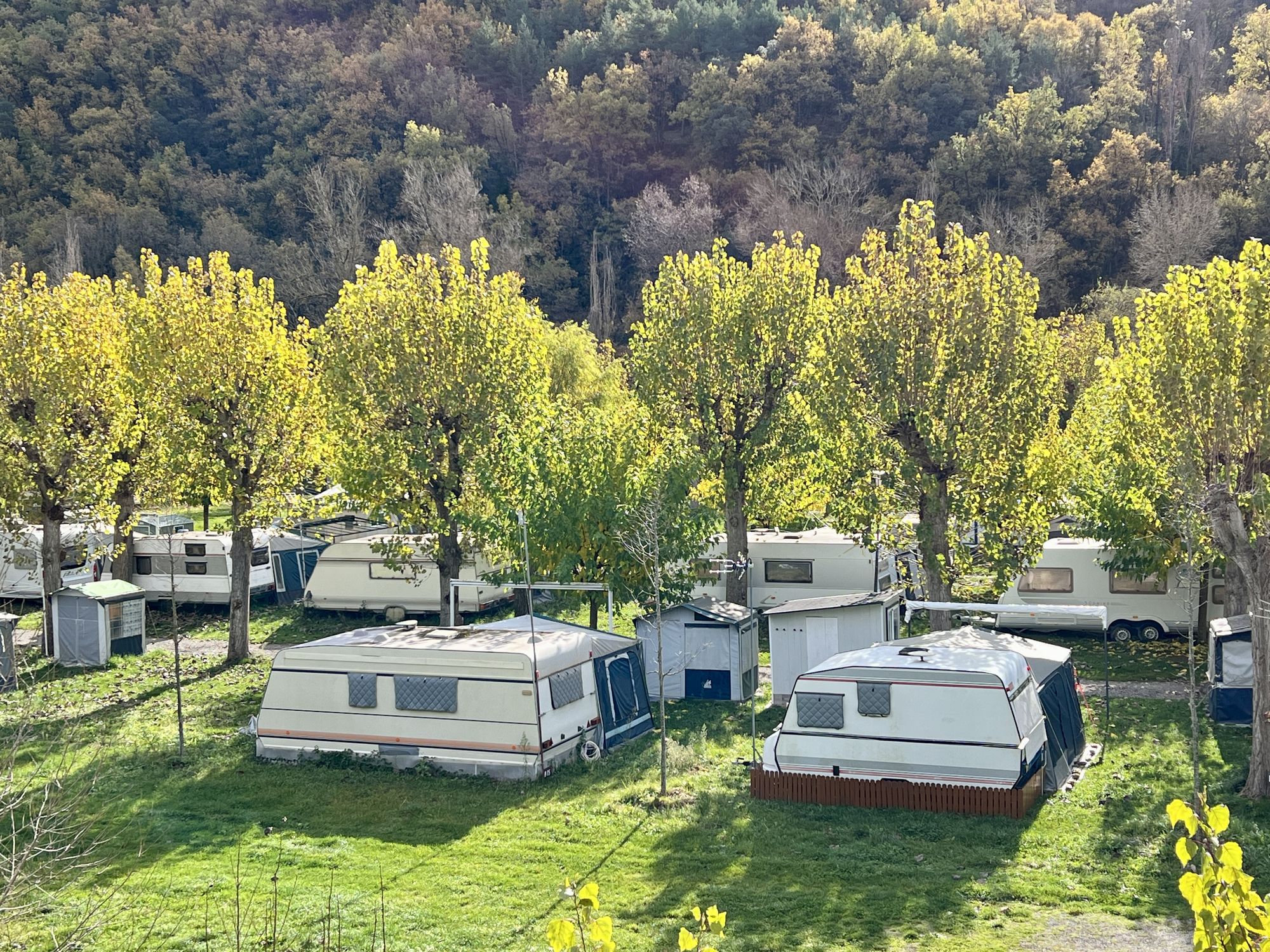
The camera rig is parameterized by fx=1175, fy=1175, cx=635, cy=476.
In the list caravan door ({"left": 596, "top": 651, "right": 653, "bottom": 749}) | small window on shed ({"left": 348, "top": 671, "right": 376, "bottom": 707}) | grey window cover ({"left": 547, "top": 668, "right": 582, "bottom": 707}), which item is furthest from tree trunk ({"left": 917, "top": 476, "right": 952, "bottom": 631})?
small window on shed ({"left": 348, "top": 671, "right": 376, "bottom": 707})

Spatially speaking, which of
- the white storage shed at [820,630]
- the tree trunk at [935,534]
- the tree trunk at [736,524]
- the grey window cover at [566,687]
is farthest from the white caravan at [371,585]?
the grey window cover at [566,687]

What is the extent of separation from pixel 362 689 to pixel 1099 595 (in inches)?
650

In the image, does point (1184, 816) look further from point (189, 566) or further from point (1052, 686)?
point (189, 566)

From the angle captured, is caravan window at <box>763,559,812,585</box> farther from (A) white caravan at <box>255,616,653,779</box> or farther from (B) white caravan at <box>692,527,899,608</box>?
(A) white caravan at <box>255,616,653,779</box>

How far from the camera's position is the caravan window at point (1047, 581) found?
26156 millimetres

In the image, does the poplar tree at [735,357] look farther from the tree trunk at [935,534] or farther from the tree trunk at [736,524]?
the tree trunk at [935,534]

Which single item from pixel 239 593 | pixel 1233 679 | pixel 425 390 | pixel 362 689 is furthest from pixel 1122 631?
pixel 239 593

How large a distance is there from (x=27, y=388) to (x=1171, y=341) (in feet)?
72.6

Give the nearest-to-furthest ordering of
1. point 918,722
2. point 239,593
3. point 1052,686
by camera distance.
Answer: point 918,722
point 1052,686
point 239,593

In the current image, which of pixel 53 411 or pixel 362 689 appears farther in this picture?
pixel 53 411

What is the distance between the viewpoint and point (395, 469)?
Result: 75.8 ft

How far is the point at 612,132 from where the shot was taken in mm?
77562

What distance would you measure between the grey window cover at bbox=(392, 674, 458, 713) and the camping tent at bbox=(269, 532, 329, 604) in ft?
49.6

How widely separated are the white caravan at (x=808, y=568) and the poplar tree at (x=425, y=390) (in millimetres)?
7331
